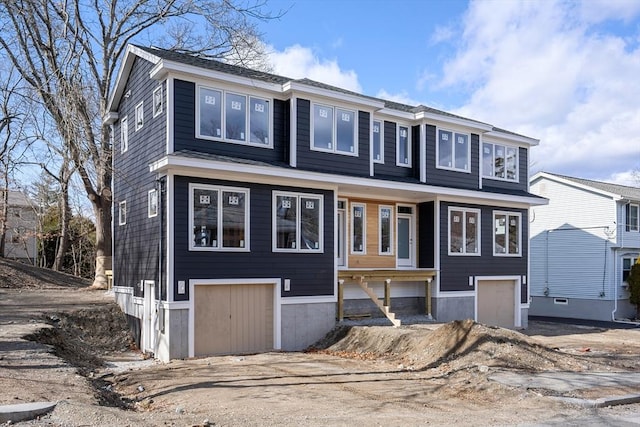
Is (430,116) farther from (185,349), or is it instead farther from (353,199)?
(185,349)

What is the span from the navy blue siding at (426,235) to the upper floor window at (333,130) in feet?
13.3

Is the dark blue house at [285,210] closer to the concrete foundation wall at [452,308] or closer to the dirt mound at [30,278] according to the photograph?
the concrete foundation wall at [452,308]

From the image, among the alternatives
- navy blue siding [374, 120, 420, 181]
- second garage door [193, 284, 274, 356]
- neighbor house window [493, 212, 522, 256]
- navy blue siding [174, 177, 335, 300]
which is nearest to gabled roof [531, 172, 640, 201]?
neighbor house window [493, 212, 522, 256]

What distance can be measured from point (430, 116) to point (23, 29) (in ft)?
41.0

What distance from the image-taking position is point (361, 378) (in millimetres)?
11516

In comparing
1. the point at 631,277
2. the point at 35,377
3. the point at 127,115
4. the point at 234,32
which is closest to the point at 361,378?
the point at 35,377

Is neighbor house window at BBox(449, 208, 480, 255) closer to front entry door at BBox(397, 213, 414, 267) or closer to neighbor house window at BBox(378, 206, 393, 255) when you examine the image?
front entry door at BBox(397, 213, 414, 267)

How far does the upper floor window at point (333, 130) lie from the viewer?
1662 centimetres

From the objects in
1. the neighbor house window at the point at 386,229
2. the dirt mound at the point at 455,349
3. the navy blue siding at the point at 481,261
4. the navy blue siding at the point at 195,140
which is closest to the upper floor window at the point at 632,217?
the navy blue siding at the point at 481,261

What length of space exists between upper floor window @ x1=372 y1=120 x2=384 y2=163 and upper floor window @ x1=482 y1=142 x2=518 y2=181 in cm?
495

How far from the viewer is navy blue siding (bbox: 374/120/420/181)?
61.7 feet

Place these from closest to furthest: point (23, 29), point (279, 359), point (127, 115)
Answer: point (23, 29), point (279, 359), point (127, 115)

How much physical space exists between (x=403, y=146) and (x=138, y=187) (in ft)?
29.2

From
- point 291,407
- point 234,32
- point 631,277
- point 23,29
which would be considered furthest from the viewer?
point 631,277
